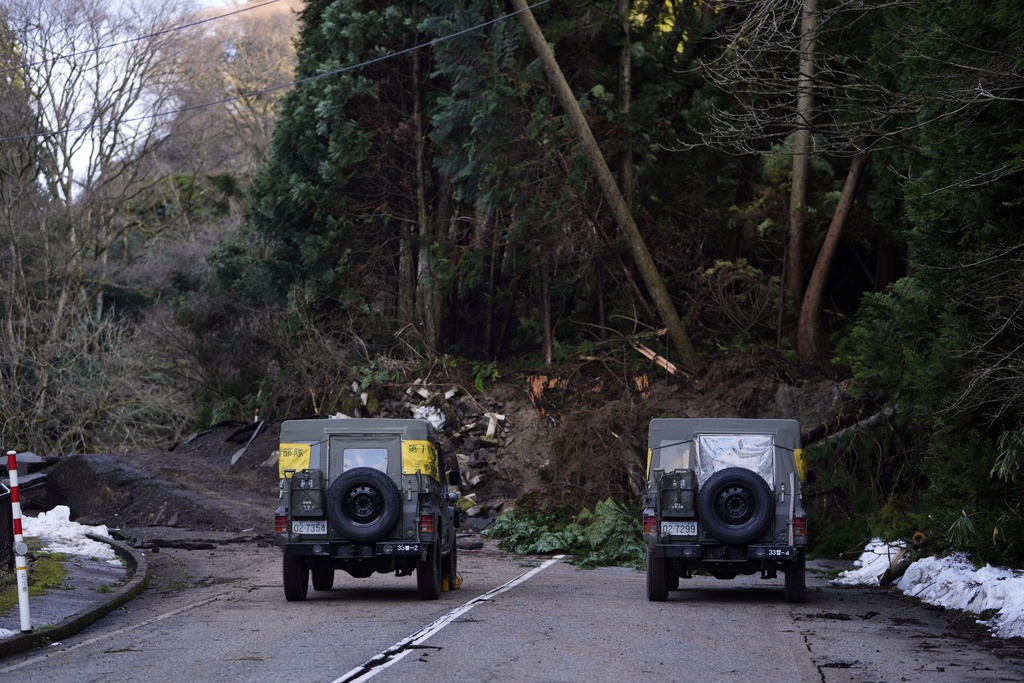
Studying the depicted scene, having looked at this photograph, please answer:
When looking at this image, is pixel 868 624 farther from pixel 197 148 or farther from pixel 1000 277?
pixel 197 148

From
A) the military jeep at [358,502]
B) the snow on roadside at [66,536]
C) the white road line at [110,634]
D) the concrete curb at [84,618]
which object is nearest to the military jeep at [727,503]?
the military jeep at [358,502]

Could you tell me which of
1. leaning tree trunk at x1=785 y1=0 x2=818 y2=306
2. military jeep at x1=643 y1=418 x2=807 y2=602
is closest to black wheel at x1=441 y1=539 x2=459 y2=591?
military jeep at x1=643 y1=418 x2=807 y2=602

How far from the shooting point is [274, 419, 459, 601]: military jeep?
14891 mm

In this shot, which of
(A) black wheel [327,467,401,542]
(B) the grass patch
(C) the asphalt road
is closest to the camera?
(C) the asphalt road

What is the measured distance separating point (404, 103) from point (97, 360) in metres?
12.3

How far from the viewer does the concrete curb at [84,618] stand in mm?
11212

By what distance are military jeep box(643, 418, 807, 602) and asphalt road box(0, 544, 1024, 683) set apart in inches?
21.8

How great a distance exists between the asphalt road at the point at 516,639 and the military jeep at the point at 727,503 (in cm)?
55

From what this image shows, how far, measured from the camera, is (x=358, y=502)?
49.1 feet

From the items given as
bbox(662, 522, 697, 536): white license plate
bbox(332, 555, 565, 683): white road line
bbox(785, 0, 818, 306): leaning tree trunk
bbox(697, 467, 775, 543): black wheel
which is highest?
bbox(785, 0, 818, 306): leaning tree trunk

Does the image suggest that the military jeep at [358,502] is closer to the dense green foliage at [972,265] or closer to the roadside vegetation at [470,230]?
the dense green foliage at [972,265]

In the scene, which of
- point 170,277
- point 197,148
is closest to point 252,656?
point 170,277

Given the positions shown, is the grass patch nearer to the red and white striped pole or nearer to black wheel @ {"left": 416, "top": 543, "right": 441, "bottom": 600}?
the red and white striped pole

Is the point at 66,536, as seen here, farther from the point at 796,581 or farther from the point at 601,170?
the point at 601,170
